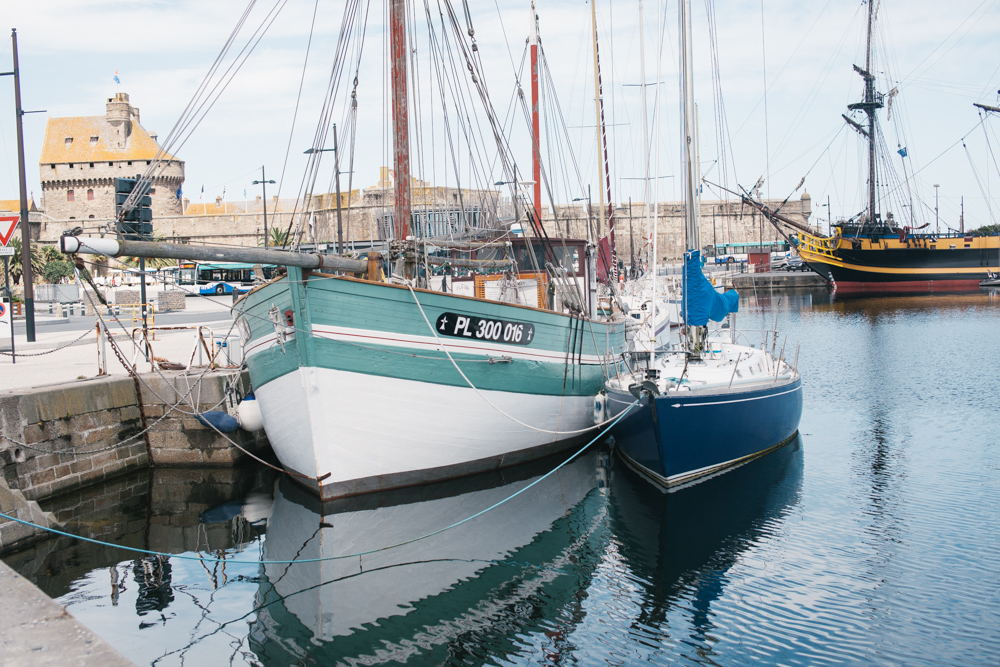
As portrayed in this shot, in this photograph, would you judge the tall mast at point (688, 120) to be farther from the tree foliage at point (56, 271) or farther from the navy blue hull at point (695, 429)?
the tree foliage at point (56, 271)

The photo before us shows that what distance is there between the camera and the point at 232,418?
11.5m

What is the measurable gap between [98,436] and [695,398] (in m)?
8.59

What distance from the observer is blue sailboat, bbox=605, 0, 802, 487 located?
31.8 ft

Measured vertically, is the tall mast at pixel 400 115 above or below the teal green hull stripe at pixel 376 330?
above

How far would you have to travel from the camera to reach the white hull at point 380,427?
8992mm

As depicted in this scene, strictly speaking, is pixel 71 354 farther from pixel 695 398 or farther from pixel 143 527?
pixel 695 398

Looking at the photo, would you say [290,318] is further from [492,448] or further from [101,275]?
[101,275]

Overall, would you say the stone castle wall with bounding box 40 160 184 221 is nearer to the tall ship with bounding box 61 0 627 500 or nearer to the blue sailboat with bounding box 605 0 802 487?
the tall ship with bounding box 61 0 627 500

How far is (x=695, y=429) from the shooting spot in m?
9.77

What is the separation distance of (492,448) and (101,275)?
184ft

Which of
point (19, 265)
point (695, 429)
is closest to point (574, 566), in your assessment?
point (695, 429)

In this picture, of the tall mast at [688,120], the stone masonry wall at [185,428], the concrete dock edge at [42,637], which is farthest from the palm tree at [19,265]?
the concrete dock edge at [42,637]

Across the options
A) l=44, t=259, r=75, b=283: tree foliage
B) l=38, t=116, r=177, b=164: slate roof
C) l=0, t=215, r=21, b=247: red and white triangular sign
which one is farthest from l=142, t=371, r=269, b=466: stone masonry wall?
l=38, t=116, r=177, b=164: slate roof

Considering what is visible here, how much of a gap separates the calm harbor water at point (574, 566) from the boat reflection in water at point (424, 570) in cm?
3
